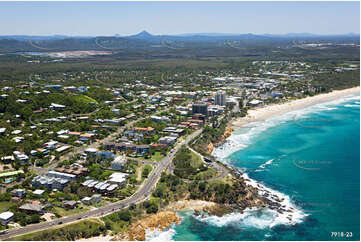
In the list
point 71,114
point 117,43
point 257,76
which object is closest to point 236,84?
point 257,76

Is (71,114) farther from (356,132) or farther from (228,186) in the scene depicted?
(356,132)

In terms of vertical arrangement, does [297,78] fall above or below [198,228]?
above

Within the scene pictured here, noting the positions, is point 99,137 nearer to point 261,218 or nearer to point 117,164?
point 117,164

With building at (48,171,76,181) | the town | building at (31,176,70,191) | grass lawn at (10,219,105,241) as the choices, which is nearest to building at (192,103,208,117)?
the town

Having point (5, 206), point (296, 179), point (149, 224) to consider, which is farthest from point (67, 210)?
point (296, 179)

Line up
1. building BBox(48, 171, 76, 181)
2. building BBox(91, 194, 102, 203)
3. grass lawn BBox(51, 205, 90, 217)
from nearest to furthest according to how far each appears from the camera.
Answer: grass lawn BBox(51, 205, 90, 217)
building BBox(91, 194, 102, 203)
building BBox(48, 171, 76, 181)

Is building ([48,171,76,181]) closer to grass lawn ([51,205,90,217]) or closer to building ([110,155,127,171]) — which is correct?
building ([110,155,127,171])
